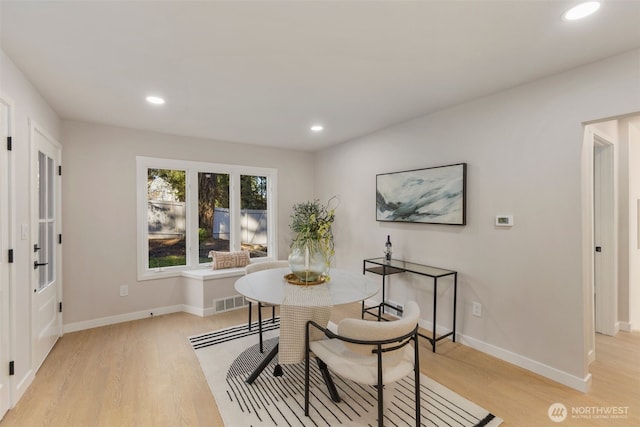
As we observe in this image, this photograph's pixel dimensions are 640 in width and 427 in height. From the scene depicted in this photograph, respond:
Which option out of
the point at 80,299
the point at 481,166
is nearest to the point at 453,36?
the point at 481,166

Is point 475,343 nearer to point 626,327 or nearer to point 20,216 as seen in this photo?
point 626,327

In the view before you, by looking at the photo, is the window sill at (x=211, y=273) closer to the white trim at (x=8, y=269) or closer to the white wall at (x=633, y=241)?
the white trim at (x=8, y=269)

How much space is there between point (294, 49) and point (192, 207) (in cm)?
294

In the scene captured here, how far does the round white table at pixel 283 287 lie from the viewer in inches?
78.6

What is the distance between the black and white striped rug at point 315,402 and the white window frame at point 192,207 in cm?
181

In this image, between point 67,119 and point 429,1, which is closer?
point 429,1

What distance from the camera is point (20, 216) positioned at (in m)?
2.11

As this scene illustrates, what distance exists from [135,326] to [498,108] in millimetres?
4533

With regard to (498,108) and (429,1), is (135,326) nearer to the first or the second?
(429,1)

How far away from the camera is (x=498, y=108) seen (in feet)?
8.52

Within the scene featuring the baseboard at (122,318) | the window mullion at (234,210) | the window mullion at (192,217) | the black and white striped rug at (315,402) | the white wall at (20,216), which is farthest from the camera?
the window mullion at (234,210)

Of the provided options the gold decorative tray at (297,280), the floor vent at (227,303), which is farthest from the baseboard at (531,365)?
the floor vent at (227,303)

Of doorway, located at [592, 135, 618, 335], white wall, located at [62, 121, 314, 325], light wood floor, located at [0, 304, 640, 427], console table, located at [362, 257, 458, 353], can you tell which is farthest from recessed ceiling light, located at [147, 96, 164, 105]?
doorway, located at [592, 135, 618, 335]

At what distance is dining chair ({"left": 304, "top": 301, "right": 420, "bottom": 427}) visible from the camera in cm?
155
